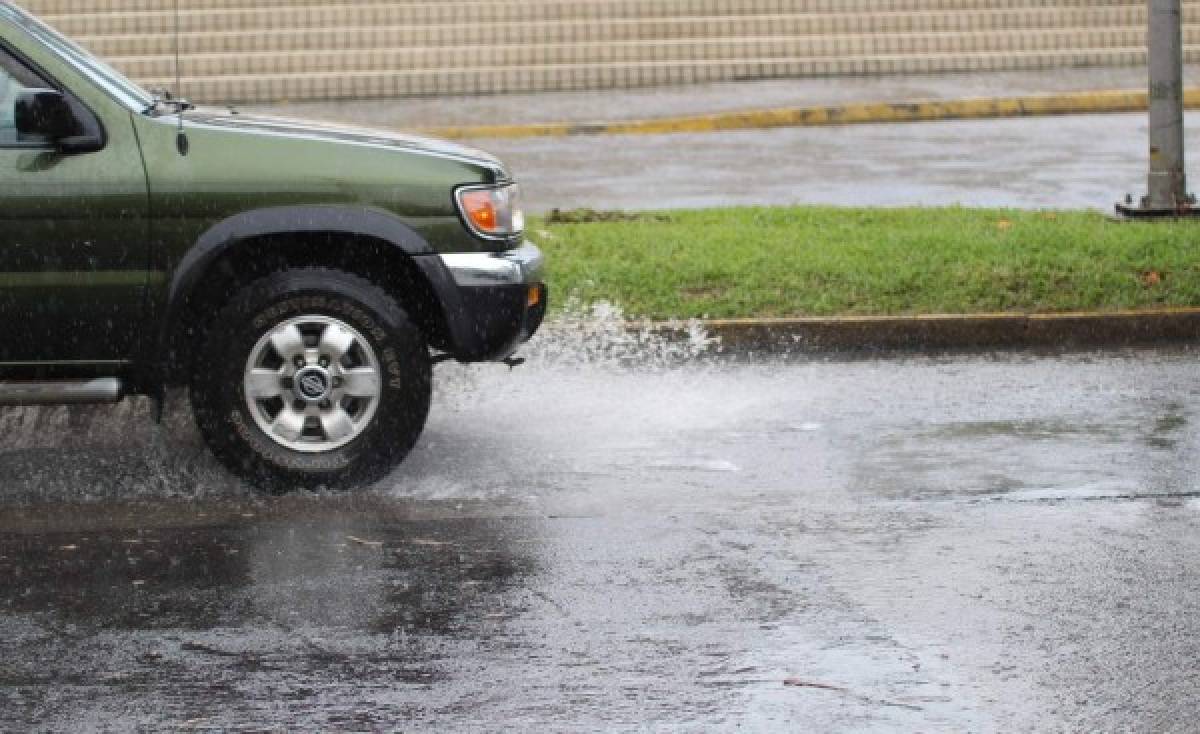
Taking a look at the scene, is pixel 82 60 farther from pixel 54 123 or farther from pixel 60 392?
pixel 60 392

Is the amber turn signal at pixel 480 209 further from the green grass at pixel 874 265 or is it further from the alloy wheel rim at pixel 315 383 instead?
the green grass at pixel 874 265

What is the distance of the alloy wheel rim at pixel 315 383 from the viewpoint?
316 inches

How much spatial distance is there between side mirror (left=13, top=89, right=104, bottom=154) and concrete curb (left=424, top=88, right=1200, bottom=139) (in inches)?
491

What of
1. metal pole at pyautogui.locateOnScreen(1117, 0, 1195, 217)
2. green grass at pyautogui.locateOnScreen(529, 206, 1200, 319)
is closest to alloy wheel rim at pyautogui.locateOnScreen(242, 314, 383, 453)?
green grass at pyautogui.locateOnScreen(529, 206, 1200, 319)

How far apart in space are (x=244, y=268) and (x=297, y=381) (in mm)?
443

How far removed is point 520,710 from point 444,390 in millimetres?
4790

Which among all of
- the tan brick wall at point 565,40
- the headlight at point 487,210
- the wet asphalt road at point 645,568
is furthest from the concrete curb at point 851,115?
the headlight at point 487,210

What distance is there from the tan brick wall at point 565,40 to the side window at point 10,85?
1479cm

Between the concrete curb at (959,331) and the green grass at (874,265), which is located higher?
the green grass at (874,265)

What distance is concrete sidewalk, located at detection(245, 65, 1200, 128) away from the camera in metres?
21.3

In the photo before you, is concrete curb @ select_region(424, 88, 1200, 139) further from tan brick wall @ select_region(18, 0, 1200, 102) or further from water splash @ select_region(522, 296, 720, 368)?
water splash @ select_region(522, 296, 720, 368)

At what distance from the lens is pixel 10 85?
317 inches

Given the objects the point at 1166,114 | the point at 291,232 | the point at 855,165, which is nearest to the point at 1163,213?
the point at 1166,114

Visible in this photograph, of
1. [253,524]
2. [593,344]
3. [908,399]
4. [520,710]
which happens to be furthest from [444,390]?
[520,710]
